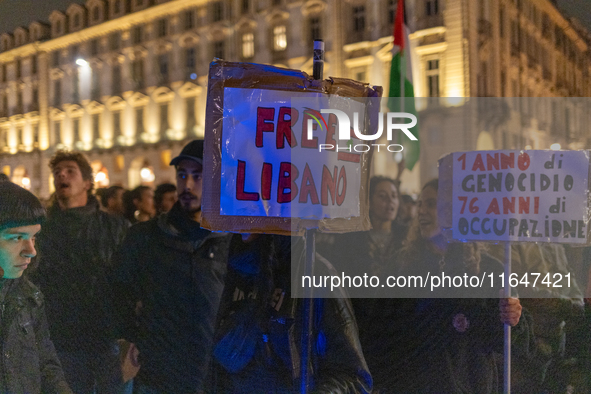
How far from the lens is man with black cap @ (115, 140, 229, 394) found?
2.88 metres

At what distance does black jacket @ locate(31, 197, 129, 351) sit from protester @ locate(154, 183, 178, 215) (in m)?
0.82

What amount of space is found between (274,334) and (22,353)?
1179 mm

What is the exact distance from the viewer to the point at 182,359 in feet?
9.75

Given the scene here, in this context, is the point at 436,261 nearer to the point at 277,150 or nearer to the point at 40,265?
the point at 277,150

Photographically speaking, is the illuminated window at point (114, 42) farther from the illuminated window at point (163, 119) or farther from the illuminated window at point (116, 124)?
the illuminated window at point (163, 119)

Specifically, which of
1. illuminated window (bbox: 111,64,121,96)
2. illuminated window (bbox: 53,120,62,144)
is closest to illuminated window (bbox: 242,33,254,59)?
illuminated window (bbox: 111,64,121,96)

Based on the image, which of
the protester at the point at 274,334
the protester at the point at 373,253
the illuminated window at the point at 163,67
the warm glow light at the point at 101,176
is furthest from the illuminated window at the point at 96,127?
the protester at the point at 274,334

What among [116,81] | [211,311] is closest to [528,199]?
[211,311]

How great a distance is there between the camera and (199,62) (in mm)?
9414

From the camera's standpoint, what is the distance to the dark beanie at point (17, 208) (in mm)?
A: 2615

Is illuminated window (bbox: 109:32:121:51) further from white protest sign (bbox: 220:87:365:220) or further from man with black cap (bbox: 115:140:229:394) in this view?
white protest sign (bbox: 220:87:365:220)

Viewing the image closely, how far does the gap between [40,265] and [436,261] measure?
7.21 feet

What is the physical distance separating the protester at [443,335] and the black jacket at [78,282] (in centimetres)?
159

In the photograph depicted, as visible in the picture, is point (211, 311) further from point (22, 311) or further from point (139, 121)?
point (139, 121)
